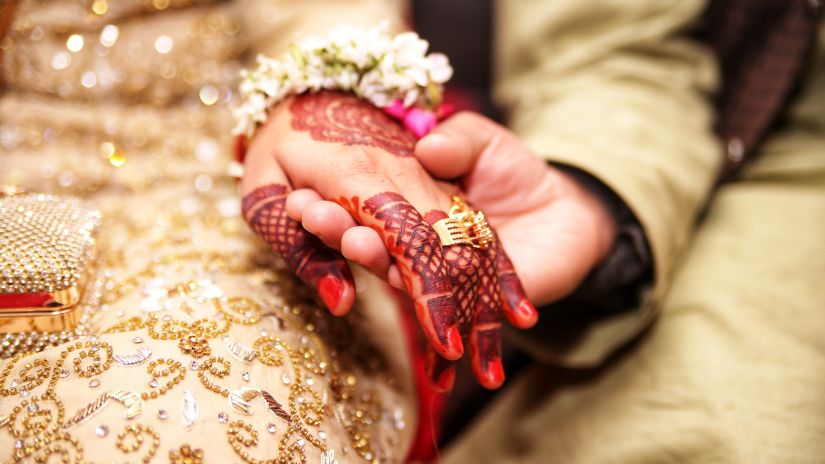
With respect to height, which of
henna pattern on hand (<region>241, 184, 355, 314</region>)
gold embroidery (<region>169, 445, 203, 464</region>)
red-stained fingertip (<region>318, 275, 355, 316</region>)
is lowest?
gold embroidery (<region>169, 445, 203, 464</region>)

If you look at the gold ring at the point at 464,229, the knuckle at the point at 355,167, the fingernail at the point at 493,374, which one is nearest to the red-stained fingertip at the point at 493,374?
the fingernail at the point at 493,374

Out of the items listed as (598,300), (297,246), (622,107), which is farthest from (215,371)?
(622,107)

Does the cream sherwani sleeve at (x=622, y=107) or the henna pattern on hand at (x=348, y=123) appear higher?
the henna pattern on hand at (x=348, y=123)

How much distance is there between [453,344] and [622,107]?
24.5 inches

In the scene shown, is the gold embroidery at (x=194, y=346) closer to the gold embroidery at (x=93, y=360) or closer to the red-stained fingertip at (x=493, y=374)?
the gold embroidery at (x=93, y=360)

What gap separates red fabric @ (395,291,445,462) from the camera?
792mm

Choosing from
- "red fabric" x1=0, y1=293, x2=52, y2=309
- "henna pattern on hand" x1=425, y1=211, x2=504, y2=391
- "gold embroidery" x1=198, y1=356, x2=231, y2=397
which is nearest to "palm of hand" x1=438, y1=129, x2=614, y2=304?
"henna pattern on hand" x1=425, y1=211, x2=504, y2=391

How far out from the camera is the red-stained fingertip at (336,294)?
50cm

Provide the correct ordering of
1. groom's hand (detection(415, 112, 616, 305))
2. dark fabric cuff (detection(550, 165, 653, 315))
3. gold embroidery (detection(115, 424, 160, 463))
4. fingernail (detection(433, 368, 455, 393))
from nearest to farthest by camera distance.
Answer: gold embroidery (detection(115, 424, 160, 463)) → fingernail (detection(433, 368, 455, 393)) → groom's hand (detection(415, 112, 616, 305)) → dark fabric cuff (detection(550, 165, 653, 315))

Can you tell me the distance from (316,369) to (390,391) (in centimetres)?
13

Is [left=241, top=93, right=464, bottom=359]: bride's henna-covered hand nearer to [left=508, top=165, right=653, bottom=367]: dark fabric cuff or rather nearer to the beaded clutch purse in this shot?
the beaded clutch purse

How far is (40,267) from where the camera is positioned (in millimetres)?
517

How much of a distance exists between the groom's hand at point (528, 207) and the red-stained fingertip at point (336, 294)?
6.6 inches

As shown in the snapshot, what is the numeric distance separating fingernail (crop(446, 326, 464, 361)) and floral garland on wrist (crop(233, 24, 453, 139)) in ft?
0.83
